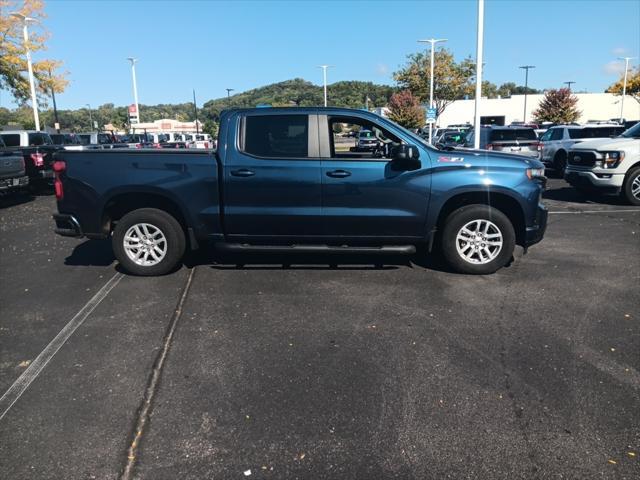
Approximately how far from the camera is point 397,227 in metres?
6.06

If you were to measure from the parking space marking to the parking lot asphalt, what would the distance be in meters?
0.03

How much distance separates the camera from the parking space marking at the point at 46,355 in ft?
11.6

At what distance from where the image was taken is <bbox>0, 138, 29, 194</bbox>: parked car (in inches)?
482

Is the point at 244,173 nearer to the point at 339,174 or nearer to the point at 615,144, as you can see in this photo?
the point at 339,174

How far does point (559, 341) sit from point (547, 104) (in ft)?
189

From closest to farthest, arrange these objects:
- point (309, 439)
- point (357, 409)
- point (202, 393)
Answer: point (309, 439), point (357, 409), point (202, 393)

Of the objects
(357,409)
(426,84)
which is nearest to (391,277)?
(357,409)

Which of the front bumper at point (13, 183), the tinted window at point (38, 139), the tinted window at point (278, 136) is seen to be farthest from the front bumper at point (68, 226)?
the tinted window at point (38, 139)

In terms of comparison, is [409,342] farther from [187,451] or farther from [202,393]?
[187,451]

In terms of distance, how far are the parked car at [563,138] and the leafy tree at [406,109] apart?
29.2 meters

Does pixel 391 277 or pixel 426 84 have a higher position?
pixel 426 84

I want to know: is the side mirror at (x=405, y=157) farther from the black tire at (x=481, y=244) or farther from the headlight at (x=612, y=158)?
the headlight at (x=612, y=158)

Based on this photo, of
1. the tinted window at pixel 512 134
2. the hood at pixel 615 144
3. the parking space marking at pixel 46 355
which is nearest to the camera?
the parking space marking at pixel 46 355

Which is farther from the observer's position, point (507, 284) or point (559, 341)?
point (507, 284)
